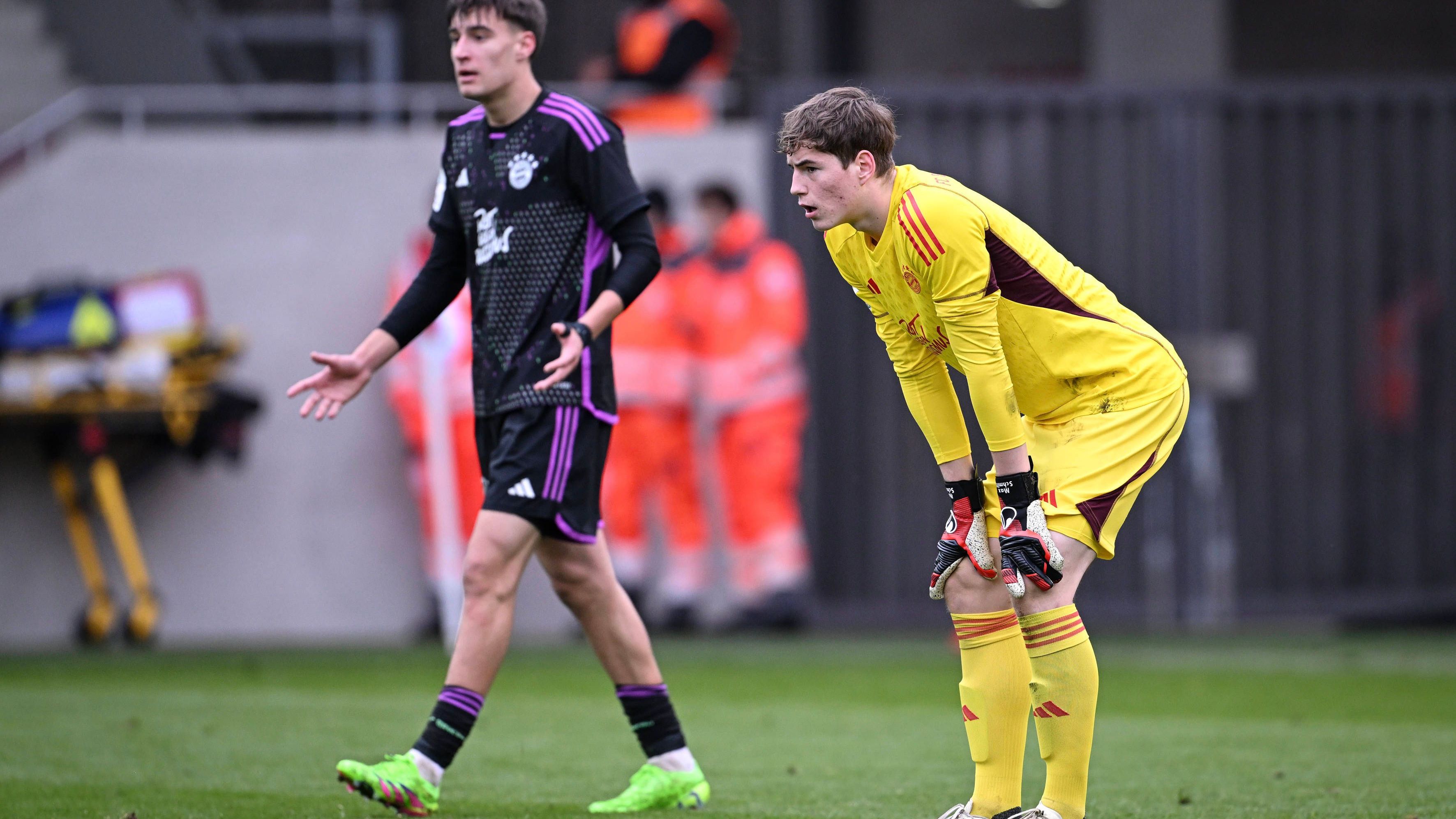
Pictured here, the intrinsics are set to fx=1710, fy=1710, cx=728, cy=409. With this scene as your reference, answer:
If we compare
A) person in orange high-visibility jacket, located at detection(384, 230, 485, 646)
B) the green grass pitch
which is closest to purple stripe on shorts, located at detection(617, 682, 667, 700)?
the green grass pitch

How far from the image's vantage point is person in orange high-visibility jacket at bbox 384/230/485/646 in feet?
32.1

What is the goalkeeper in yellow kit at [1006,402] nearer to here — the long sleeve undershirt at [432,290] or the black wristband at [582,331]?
the black wristband at [582,331]

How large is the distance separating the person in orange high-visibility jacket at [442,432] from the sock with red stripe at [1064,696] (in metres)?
6.16

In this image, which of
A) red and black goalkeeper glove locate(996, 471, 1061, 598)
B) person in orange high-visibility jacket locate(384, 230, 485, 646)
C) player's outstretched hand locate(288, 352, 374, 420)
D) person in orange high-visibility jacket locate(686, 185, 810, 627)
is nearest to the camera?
red and black goalkeeper glove locate(996, 471, 1061, 598)

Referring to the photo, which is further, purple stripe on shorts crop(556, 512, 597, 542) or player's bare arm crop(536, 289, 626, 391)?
purple stripe on shorts crop(556, 512, 597, 542)

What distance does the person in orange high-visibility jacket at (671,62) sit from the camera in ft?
36.6

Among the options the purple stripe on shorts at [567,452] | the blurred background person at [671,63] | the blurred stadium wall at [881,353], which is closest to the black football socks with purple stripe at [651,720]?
the purple stripe on shorts at [567,452]

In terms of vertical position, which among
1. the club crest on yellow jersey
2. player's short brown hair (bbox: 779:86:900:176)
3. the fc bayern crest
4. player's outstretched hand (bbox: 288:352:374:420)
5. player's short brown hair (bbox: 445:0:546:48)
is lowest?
player's outstretched hand (bbox: 288:352:374:420)

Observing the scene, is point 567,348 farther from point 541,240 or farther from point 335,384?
point 335,384

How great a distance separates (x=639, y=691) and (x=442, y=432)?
5451 mm

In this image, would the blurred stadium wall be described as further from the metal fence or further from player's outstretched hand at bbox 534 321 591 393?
player's outstretched hand at bbox 534 321 591 393

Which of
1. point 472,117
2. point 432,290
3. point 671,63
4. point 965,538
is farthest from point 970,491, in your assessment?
point 671,63

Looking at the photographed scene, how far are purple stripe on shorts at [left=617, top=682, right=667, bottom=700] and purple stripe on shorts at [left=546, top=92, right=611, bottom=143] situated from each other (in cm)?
145

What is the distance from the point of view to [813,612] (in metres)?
10.7
